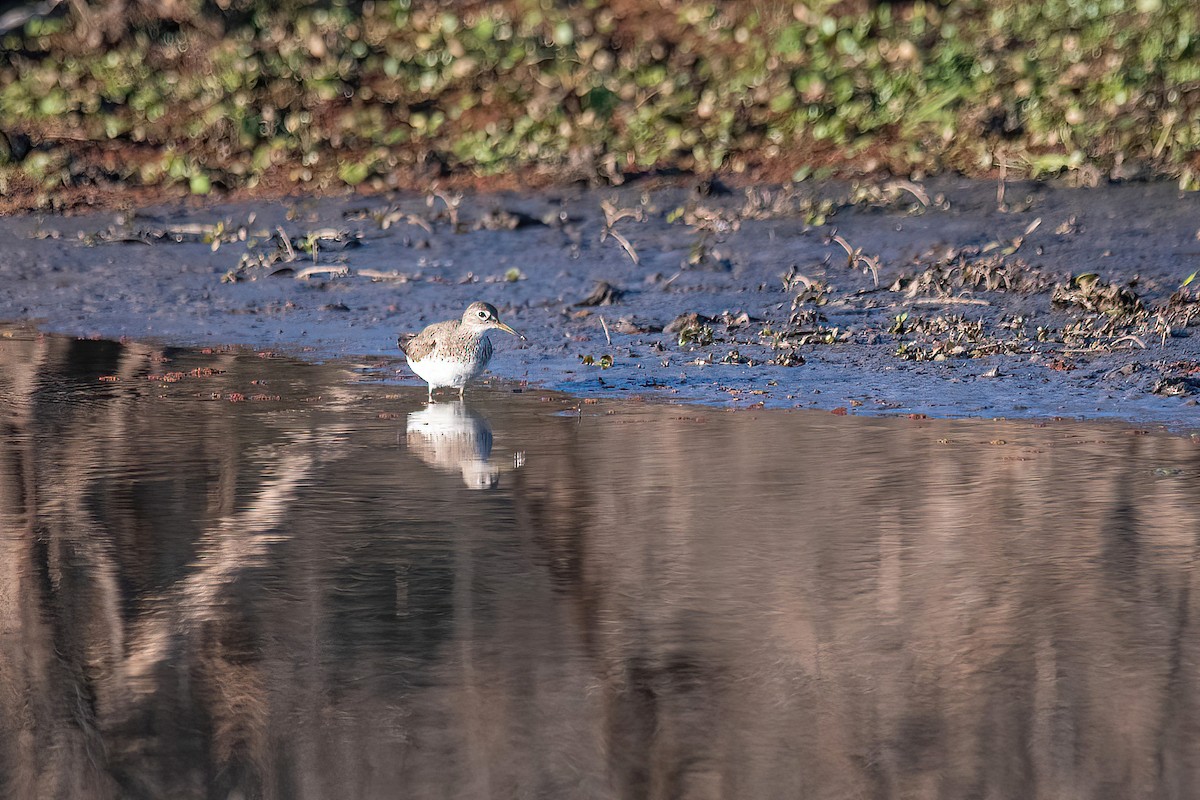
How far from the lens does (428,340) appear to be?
10.8 metres

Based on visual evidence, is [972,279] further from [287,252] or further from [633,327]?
[287,252]

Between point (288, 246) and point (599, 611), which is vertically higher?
point (288, 246)

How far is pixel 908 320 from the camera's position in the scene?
12906mm

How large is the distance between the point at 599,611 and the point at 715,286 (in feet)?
27.8

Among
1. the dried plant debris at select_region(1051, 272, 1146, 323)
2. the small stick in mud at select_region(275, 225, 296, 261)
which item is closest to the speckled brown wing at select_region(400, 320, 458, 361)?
the dried plant debris at select_region(1051, 272, 1146, 323)

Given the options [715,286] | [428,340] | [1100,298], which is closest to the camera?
[428,340]

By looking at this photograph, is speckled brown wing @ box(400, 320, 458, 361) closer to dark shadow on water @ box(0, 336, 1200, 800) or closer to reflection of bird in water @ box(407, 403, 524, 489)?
reflection of bird in water @ box(407, 403, 524, 489)

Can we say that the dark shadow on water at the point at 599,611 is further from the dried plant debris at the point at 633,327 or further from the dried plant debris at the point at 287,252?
the dried plant debris at the point at 287,252

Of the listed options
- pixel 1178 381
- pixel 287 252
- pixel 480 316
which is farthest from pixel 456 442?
pixel 287 252

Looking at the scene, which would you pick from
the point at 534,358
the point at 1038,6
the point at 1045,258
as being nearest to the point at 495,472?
the point at 534,358

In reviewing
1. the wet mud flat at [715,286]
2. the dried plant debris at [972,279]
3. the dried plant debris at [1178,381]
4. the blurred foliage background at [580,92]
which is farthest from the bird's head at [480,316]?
the blurred foliage background at [580,92]

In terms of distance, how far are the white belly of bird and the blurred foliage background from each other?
23.8ft

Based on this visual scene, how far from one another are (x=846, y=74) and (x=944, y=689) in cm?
1428

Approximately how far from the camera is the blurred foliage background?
1786 centimetres
